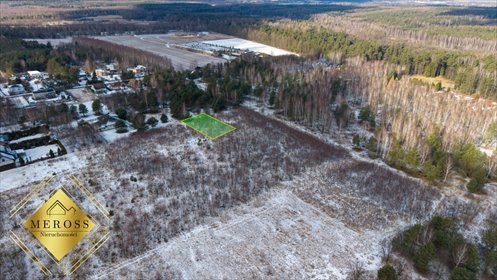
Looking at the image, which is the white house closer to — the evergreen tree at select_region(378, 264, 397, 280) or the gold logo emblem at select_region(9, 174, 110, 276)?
the gold logo emblem at select_region(9, 174, 110, 276)

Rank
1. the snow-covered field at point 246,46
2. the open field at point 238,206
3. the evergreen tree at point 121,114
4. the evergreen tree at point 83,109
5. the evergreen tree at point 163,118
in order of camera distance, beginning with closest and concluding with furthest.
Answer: the open field at point 238,206 → the evergreen tree at point 121,114 → the evergreen tree at point 163,118 → the evergreen tree at point 83,109 → the snow-covered field at point 246,46

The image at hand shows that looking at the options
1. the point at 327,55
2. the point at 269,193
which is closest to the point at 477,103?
the point at 327,55

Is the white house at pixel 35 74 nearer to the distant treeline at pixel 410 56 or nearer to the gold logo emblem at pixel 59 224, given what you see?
the gold logo emblem at pixel 59 224

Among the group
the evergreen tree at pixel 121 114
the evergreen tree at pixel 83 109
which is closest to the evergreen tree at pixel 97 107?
the evergreen tree at pixel 83 109

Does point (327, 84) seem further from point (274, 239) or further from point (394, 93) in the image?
point (274, 239)

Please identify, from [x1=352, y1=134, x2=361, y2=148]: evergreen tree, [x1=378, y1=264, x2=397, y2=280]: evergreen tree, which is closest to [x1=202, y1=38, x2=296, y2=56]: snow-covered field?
[x1=352, y1=134, x2=361, y2=148]: evergreen tree

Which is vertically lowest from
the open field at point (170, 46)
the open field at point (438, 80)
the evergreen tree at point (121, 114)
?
the evergreen tree at point (121, 114)
